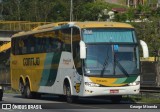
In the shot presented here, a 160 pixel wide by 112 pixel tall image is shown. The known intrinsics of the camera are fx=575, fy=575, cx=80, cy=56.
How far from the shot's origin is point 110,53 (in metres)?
25.0

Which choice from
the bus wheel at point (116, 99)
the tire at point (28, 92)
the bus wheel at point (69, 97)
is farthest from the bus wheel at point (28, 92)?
the bus wheel at point (116, 99)

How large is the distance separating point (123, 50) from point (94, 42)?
1.32 meters

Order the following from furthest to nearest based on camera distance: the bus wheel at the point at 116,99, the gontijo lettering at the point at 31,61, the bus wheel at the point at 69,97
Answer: the gontijo lettering at the point at 31,61 → the bus wheel at the point at 116,99 → the bus wheel at the point at 69,97

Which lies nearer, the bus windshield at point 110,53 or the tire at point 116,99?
the bus windshield at point 110,53

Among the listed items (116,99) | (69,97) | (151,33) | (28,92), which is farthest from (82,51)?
(151,33)

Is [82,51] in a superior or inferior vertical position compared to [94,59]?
superior

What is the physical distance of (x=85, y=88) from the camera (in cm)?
2470

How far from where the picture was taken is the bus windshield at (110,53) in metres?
24.8

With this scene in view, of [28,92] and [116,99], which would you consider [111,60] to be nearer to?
[116,99]

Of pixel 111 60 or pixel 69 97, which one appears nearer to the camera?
pixel 111 60

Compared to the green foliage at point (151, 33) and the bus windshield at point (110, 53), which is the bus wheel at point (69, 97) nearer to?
the bus windshield at point (110, 53)

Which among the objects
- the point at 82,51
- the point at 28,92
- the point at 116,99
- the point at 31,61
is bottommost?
the point at 28,92

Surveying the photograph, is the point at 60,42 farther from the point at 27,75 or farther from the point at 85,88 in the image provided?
the point at 27,75

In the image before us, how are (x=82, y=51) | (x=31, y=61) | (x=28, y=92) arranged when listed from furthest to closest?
(x=28, y=92)
(x=31, y=61)
(x=82, y=51)
